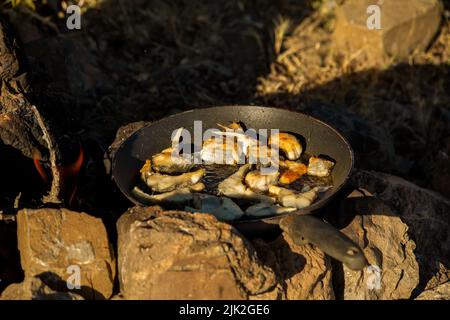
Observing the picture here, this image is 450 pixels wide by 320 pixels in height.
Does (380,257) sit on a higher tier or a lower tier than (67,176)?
lower

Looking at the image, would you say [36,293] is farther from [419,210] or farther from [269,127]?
[419,210]

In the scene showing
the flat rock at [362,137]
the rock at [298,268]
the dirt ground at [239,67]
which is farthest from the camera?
the dirt ground at [239,67]

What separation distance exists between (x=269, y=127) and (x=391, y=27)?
8.68 ft

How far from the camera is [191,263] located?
8.34ft

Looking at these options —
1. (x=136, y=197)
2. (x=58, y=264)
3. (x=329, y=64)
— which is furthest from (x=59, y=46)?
(x=329, y=64)

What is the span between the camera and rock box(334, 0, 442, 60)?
5758mm

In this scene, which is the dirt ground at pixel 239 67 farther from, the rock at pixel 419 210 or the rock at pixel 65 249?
the rock at pixel 65 249

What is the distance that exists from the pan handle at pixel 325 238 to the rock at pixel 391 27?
3.53 metres

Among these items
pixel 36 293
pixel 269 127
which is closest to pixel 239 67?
pixel 269 127

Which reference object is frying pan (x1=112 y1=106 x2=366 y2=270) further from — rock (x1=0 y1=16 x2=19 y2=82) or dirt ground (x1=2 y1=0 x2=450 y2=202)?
dirt ground (x1=2 y1=0 x2=450 y2=202)

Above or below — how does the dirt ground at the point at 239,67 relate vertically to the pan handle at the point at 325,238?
above

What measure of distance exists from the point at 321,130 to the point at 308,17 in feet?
10.9

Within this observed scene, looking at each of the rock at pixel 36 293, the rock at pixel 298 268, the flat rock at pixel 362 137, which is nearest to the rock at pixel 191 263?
the rock at pixel 298 268

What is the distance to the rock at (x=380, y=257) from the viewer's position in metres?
3.02
